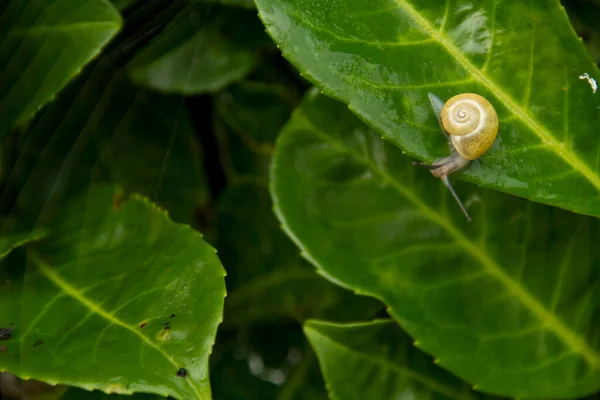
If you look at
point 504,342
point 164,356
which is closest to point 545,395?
point 504,342

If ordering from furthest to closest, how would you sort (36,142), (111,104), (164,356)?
(111,104) → (36,142) → (164,356)

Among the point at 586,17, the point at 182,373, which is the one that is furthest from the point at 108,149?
the point at 586,17

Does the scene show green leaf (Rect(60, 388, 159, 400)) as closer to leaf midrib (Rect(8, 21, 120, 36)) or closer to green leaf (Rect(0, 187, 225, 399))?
green leaf (Rect(0, 187, 225, 399))

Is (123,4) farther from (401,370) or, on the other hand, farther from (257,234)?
(401,370)

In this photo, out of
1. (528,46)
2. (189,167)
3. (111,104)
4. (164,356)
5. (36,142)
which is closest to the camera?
(164,356)

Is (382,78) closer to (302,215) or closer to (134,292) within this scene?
(302,215)

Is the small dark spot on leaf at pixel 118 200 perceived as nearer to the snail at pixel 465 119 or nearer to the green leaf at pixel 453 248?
the green leaf at pixel 453 248

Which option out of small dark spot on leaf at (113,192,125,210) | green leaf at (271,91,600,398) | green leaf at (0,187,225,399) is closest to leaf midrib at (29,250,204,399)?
green leaf at (0,187,225,399)
